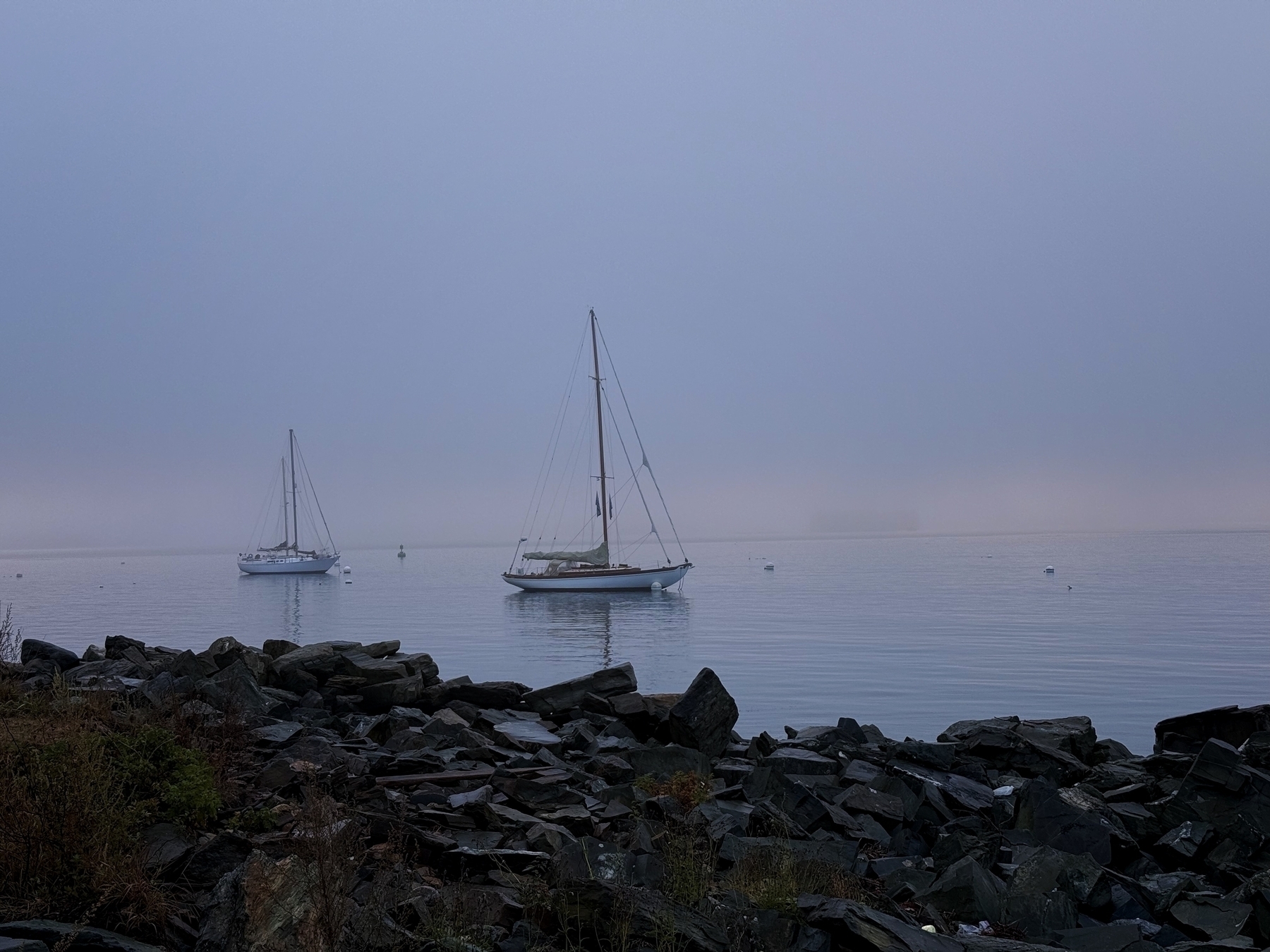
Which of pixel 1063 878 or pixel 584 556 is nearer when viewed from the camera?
pixel 1063 878

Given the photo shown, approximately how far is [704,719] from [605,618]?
3956cm

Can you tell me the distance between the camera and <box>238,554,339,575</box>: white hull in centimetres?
11725

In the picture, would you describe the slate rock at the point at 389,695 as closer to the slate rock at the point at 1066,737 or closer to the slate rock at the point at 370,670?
the slate rock at the point at 370,670

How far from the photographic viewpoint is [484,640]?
40.8 m

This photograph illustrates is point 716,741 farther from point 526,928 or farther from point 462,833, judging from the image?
point 526,928

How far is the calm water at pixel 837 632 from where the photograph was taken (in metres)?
24.9

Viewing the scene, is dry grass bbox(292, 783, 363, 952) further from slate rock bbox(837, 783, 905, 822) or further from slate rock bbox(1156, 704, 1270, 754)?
slate rock bbox(1156, 704, 1270, 754)

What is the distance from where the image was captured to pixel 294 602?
70500 mm

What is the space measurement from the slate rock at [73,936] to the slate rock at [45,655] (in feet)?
46.1

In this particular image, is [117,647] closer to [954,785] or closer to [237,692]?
[237,692]

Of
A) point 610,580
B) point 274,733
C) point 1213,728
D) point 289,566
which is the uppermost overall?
point 274,733

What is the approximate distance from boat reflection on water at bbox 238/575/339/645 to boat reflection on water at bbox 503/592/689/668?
10.1 metres

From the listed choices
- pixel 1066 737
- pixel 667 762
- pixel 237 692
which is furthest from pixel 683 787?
pixel 1066 737

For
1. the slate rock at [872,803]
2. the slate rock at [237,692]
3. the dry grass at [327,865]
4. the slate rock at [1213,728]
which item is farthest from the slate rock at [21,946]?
the slate rock at [1213,728]
